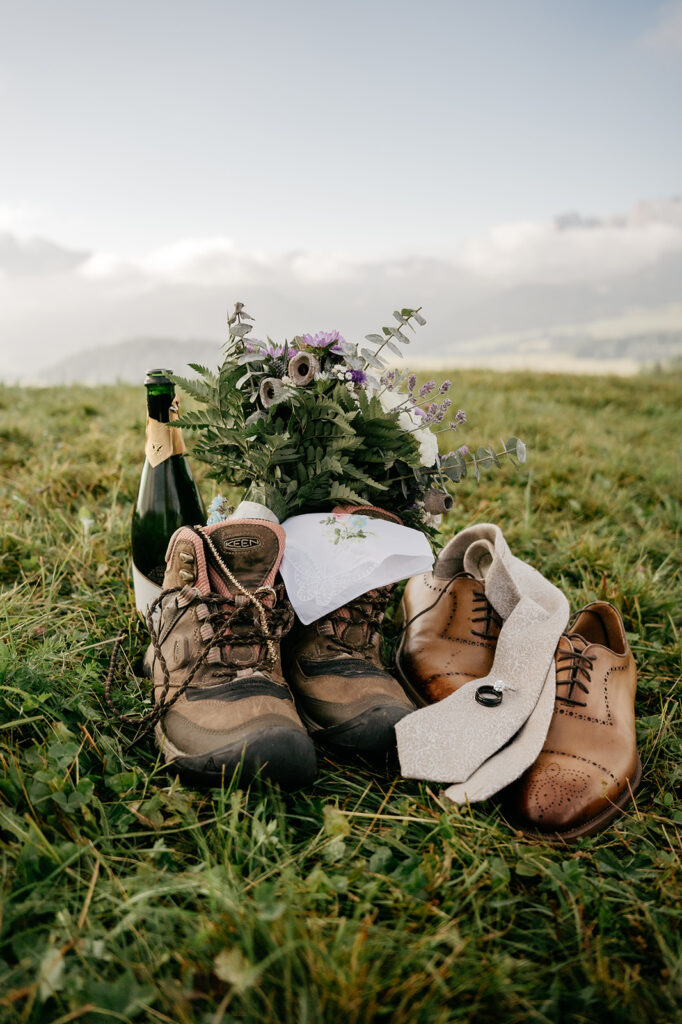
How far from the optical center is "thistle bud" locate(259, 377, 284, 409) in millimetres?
2053

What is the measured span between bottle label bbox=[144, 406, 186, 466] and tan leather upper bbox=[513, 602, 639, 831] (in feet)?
5.36

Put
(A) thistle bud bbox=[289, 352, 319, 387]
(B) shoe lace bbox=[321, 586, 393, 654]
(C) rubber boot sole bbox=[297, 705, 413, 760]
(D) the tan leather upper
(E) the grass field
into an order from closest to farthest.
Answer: (E) the grass field
(D) the tan leather upper
(C) rubber boot sole bbox=[297, 705, 413, 760]
(B) shoe lace bbox=[321, 586, 393, 654]
(A) thistle bud bbox=[289, 352, 319, 387]

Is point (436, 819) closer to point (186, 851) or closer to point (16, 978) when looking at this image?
point (186, 851)

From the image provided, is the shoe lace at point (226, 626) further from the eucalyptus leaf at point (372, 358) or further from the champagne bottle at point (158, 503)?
the eucalyptus leaf at point (372, 358)

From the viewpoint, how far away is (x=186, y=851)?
150 centimetres

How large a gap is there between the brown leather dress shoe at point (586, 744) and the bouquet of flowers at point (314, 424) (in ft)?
2.43

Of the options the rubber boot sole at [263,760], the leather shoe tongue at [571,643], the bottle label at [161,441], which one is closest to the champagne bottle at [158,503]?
the bottle label at [161,441]

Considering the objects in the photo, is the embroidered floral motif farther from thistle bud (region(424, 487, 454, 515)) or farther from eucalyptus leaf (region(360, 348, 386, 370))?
eucalyptus leaf (region(360, 348, 386, 370))

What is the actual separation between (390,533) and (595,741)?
89 centimetres

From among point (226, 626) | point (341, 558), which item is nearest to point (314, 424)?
point (341, 558)

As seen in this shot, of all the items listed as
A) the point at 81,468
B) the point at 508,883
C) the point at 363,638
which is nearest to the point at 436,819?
the point at 508,883

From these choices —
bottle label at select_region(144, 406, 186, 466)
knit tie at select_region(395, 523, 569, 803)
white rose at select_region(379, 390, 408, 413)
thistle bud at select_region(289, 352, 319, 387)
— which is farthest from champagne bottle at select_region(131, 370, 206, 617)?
knit tie at select_region(395, 523, 569, 803)

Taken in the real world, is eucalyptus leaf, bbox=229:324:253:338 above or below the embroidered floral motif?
above

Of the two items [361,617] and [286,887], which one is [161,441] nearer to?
[361,617]
